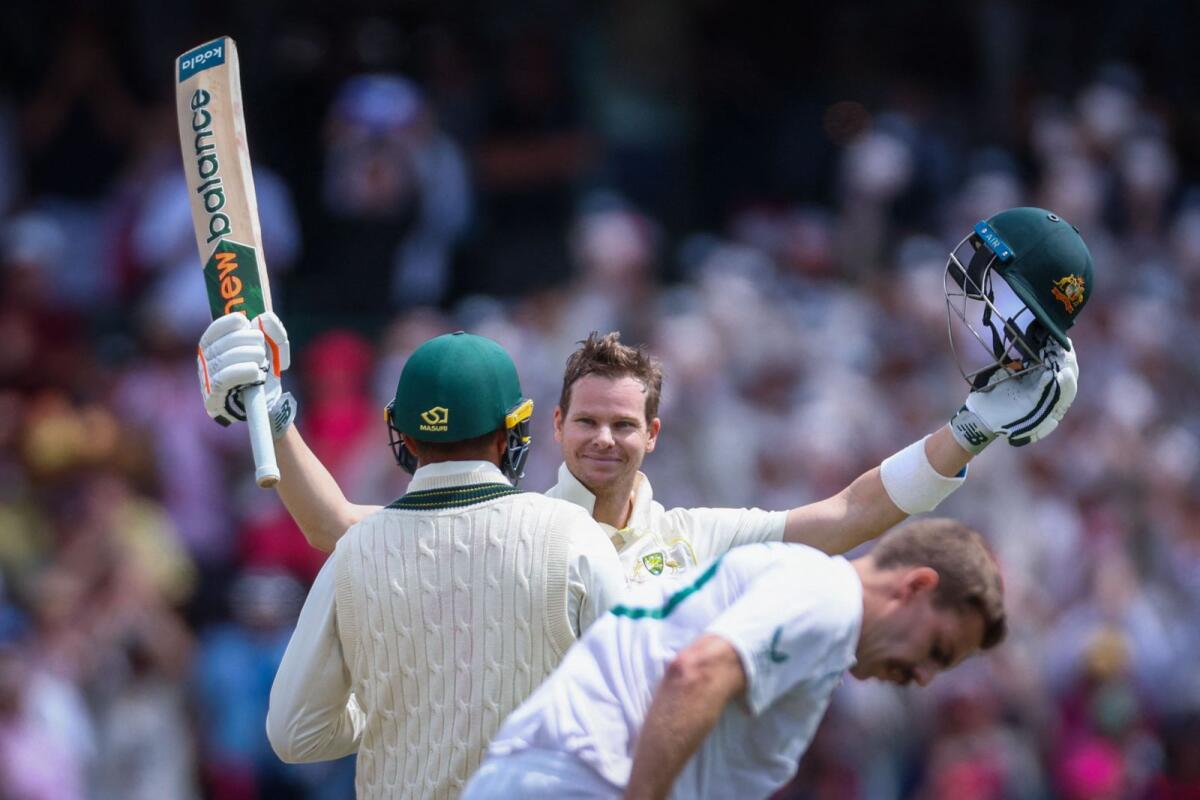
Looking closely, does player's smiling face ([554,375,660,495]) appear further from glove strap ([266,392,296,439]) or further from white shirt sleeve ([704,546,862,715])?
white shirt sleeve ([704,546,862,715])

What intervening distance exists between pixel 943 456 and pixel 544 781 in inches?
63.2

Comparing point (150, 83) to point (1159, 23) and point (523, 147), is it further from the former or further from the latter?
point (1159, 23)

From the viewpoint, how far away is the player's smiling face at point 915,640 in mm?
3990

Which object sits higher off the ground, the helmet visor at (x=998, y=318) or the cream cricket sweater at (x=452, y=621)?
the helmet visor at (x=998, y=318)

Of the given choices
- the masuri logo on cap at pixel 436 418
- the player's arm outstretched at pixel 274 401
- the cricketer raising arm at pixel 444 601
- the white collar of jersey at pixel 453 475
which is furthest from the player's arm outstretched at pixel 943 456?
the player's arm outstretched at pixel 274 401

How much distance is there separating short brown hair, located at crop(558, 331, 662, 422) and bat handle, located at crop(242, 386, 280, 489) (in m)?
0.92

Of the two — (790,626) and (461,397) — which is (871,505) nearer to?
(461,397)

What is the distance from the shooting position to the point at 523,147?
1224cm

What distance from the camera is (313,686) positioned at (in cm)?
457

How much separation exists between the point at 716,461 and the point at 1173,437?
283 cm

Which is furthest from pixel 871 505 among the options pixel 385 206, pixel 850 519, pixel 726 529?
pixel 385 206

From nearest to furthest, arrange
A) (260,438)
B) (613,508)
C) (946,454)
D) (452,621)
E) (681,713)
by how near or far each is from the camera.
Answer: (681,713) < (452,621) < (260,438) < (946,454) < (613,508)

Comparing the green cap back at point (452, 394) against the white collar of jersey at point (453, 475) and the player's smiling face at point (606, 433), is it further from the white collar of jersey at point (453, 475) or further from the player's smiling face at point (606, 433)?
the player's smiling face at point (606, 433)

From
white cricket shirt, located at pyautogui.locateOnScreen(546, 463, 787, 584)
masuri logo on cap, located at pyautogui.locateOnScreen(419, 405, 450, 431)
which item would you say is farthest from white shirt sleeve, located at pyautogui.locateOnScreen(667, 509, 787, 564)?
masuri logo on cap, located at pyautogui.locateOnScreen(419, 405, 450, 431)
